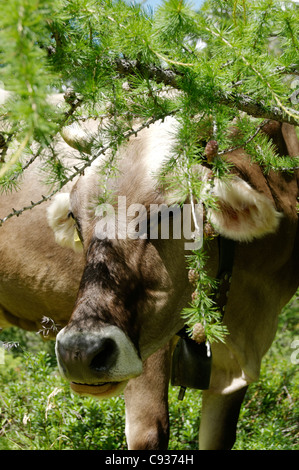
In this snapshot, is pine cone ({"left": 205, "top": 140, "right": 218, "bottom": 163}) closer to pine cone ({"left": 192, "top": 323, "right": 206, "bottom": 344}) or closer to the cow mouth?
pine cone ({"left": 192, "top": 323, "right": 206, "bottom": 344})

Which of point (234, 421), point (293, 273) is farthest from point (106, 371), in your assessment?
point (234, 421)

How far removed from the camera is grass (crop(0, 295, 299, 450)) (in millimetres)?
3947

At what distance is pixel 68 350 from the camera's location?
2.14m

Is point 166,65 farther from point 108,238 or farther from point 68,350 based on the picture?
point 68,350

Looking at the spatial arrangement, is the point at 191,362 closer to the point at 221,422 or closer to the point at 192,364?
the point at 192,364

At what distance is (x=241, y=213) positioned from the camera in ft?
8.31

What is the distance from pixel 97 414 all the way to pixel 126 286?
6.81 ft

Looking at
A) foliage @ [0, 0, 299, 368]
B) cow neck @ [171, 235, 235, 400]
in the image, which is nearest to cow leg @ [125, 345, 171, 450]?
cow neck @ [171, 235, 235, 400]

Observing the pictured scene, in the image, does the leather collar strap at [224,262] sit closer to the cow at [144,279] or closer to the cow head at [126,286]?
the cow at [144,279]

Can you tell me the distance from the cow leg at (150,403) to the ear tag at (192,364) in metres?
0.17

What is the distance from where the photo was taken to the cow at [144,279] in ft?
7.44

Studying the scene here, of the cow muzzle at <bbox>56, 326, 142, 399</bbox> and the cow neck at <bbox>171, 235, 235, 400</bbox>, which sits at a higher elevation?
the cow muzzle at <bbox>56, 326, 142, 399</bbox>

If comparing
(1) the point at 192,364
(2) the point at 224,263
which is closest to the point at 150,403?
(1) the point at 192,364
